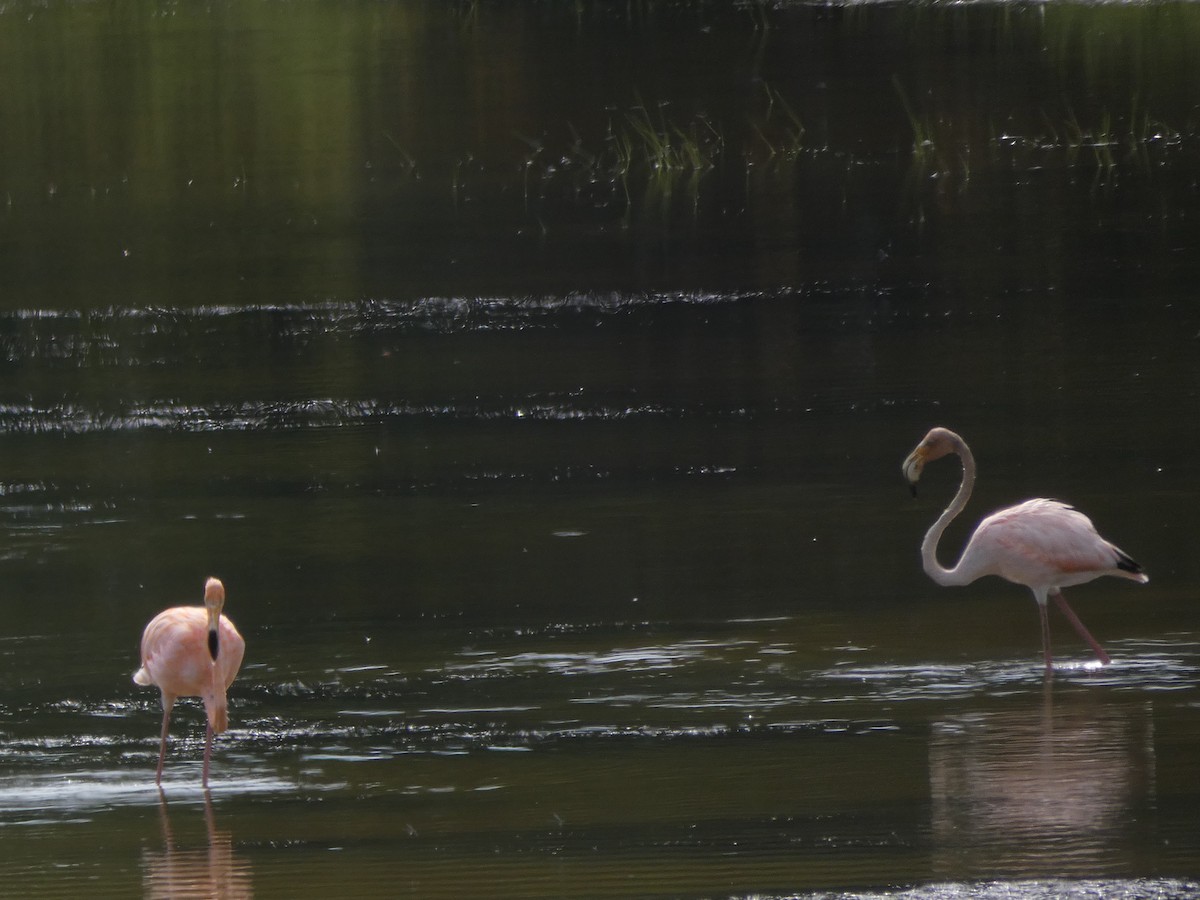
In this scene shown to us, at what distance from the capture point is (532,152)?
960 inches

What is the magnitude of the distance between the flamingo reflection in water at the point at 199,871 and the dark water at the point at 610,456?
2 centimetres

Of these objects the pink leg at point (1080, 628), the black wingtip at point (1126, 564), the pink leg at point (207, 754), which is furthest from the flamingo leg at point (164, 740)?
the black wingtip at point (1126, 564)

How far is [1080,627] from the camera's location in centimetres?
906

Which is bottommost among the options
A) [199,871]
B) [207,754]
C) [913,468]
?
[199,871]

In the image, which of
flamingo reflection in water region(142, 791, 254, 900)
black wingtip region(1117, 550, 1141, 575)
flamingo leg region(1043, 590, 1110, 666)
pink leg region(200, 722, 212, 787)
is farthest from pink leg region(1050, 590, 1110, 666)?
flamingo reflection in water region(142, 791, 254, 900)

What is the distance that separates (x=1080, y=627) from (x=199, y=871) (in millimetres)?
3942

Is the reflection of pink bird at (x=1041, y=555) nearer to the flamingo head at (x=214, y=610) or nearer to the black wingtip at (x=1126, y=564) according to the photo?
the black wingtip at (x=1126, y=564)

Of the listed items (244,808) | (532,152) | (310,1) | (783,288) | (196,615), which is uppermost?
(310,1)

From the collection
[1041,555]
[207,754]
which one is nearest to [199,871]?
[207,754]

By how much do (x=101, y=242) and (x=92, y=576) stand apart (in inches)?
430

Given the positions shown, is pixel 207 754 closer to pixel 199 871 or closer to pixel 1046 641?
pixel 199 871

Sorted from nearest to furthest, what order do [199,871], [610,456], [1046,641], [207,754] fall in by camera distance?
[199,871]
[207,754]
[1046,641]
[610,456]

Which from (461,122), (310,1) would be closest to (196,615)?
(461,122)

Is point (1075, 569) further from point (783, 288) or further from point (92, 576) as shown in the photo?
point (783, 288)
